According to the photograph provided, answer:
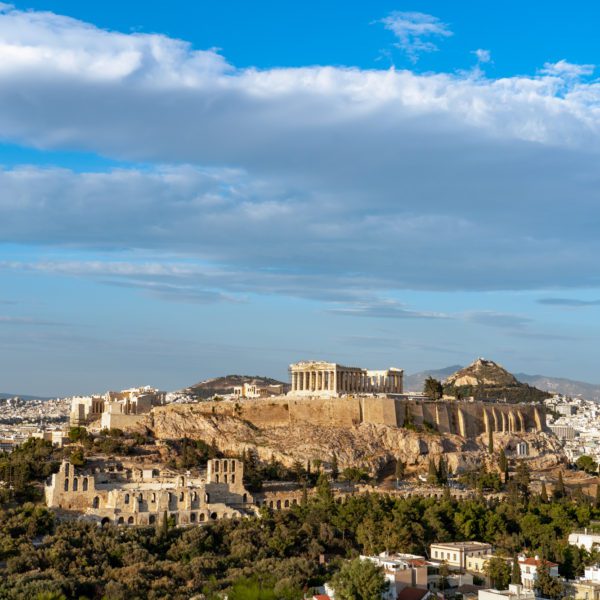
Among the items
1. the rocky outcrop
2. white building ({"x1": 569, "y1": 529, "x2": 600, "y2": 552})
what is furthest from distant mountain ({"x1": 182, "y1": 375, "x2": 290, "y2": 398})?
white building ({"x1": 569, "y1": 529, "x2": 600, "y2": 552})

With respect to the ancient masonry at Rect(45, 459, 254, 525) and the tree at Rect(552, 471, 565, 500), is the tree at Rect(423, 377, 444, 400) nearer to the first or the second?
the tree at Rect(552, 471, 565, 500)

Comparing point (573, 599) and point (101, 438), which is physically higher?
point (101, 438)

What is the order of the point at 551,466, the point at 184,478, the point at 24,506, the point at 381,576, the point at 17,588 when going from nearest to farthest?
the point at 17,588 → the point at 381,576 → the point at 24,506 → the point at 184,478 → the point at 551,466

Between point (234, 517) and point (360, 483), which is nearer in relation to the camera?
point (234, 517)

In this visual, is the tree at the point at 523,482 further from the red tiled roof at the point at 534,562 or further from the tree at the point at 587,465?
the red tiled roof at the point at 534,562

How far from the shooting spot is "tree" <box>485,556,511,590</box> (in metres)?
42.0

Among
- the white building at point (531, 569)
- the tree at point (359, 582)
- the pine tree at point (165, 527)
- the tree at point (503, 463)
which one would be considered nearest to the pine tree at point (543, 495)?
the tree at point (503, 463)

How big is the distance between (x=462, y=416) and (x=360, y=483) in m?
19.2

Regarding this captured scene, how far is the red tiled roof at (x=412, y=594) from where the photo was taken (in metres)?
38.0

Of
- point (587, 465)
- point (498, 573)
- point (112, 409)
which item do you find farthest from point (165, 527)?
point (587, 465)

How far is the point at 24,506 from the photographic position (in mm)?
46188

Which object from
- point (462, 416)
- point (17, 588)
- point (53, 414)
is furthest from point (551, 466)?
point (53, 414)

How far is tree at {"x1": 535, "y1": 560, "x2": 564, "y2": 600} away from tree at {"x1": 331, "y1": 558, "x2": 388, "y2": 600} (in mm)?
6124

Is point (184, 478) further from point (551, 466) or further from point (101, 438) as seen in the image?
point (551, 466)
